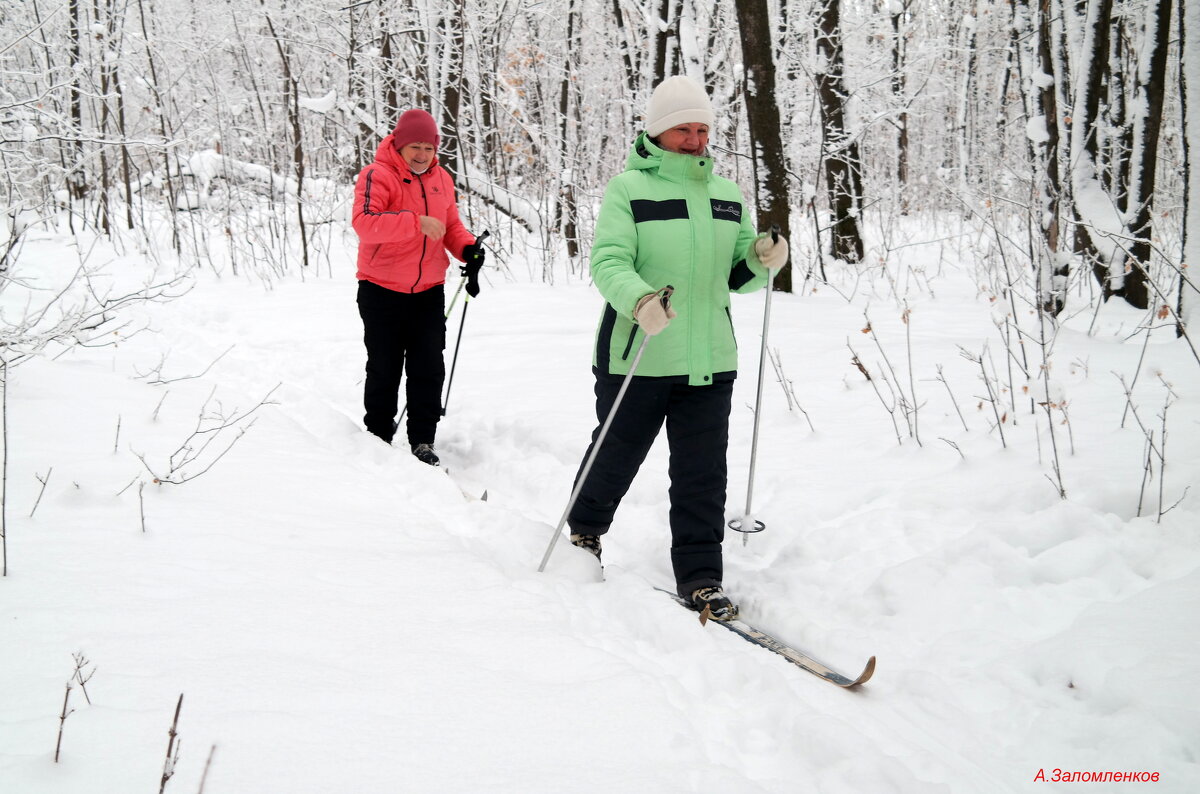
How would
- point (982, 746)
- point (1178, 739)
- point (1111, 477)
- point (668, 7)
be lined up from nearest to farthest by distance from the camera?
1. point (1178, 739)
2. point (982, 746)
3. point (1111, 477)
4. point (668, 7)

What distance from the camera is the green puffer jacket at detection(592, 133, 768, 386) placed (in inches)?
103

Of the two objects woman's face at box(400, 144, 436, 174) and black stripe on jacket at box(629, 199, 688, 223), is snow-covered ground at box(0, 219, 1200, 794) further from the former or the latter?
woman's face at box(400, 144, 436, 174)

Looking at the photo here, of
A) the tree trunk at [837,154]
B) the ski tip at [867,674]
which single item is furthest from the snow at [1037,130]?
the ski tip at [867,674]

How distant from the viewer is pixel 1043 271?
5.69 m

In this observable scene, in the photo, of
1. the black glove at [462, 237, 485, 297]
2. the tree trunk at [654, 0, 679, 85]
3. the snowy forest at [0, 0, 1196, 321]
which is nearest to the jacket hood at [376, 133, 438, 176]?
the black glove at [462, 237, 485, 297]

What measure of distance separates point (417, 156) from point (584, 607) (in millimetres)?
2738

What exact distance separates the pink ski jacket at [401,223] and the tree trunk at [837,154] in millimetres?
6180

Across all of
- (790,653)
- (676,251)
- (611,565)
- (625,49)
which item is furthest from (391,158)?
(625,49)

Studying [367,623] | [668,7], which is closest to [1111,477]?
[367,623]

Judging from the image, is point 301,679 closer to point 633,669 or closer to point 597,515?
point 633,669

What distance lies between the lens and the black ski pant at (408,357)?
4.29m

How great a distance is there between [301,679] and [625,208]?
1.75 metres

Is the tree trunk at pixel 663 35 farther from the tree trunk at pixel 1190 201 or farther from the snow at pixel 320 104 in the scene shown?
the tree trunk at pixel 1190 201

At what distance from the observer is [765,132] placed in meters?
6.92
